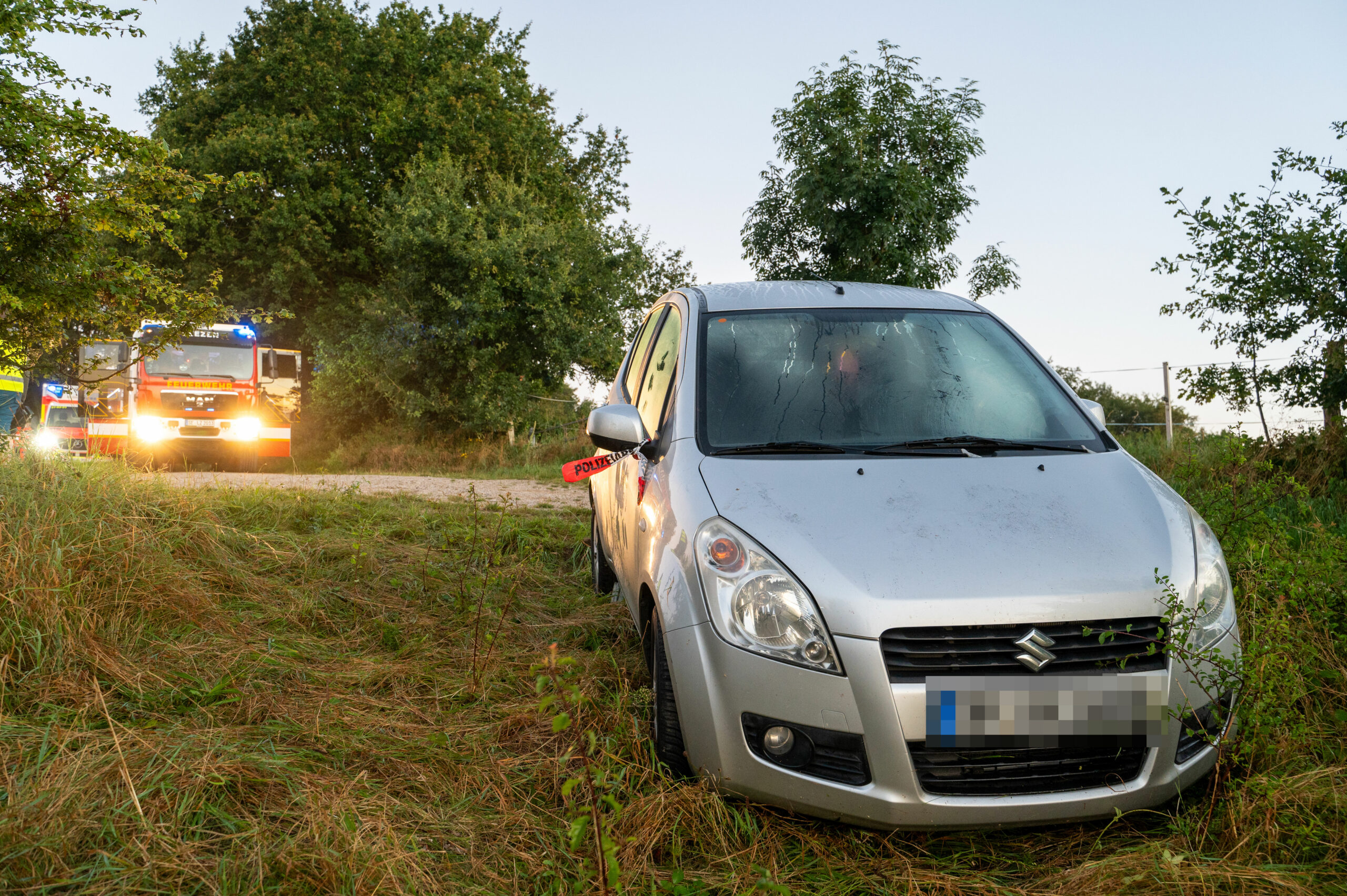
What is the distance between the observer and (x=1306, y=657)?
3.16m

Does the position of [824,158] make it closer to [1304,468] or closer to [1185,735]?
[1304,468]

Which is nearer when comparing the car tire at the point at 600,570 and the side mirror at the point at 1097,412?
the side mirror at the point at 1097,412

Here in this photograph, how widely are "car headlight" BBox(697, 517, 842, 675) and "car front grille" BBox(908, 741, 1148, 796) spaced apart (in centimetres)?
33

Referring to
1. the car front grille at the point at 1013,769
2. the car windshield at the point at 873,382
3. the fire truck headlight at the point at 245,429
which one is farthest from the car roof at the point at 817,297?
the fire truck headlight at the point at 245,429

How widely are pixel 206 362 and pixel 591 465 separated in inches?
587

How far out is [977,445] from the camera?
9.96ft

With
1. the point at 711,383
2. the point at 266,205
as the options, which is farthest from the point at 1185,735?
the point at 266,205

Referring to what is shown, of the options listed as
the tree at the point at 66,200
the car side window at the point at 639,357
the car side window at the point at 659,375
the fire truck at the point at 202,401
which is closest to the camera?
the car side window at the point at 659,375

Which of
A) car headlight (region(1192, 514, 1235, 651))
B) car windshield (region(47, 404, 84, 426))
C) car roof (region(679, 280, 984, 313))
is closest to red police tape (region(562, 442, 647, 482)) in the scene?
car roof (region(679, 280, 984, 313))

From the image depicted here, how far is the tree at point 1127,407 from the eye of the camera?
1672 cm

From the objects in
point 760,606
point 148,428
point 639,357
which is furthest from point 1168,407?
point 148,428

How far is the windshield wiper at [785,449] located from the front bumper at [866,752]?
2.47 feet

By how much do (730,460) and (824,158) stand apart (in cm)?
984

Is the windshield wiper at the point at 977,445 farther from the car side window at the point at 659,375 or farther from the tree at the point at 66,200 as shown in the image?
the tree at the point at 66,200
